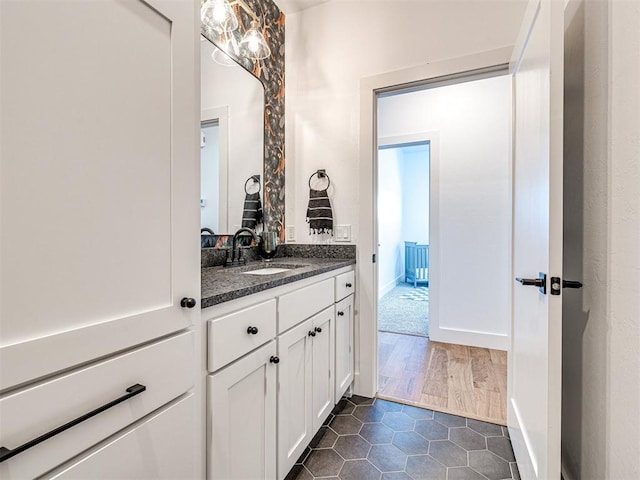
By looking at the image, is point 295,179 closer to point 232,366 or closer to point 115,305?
point 232,366

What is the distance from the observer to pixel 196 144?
2.75ft

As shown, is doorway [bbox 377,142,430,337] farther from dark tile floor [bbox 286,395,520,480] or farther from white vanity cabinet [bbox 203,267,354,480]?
white vanity cabinet [bbox 203,267,354,480]

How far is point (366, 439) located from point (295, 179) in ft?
5.51

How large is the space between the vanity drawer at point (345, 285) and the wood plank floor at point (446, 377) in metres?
0.76

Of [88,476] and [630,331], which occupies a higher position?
[630,331]

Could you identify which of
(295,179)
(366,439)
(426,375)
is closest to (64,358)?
(366,439)

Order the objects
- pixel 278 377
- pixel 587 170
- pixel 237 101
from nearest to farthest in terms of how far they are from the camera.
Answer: pixel 587 170 → pixel 278 377 → pixel 237 101

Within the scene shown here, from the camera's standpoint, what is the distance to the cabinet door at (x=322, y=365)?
1.55m

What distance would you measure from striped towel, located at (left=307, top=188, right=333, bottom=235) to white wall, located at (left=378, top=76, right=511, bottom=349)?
4.73ft

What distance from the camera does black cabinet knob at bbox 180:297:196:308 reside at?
0.79 metres

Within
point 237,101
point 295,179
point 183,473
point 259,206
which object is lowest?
point 183,473

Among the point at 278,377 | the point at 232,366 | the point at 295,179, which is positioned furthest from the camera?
the point at 295,179

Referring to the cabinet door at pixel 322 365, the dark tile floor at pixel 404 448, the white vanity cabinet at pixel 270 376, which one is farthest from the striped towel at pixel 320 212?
the dark tile floor at pixel 404 448

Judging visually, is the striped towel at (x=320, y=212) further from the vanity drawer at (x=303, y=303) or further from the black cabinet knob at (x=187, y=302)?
the black cabinet knob at (x=187, y=302)
